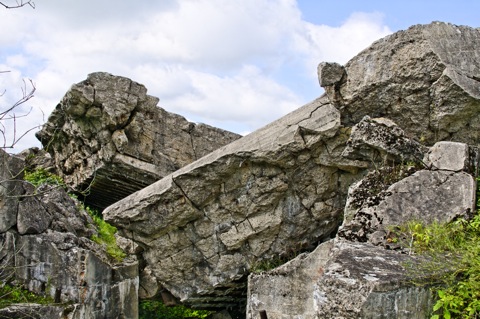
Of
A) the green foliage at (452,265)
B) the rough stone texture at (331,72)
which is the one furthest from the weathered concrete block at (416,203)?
the rough stone texture at (331,72)

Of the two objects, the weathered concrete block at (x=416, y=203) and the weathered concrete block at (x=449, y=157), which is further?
the weathered concrete block at (x=449, y=157)

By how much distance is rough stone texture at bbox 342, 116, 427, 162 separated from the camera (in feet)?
17.4

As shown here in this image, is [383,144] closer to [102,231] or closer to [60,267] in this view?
[60,267]

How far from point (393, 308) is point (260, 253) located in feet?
19.3

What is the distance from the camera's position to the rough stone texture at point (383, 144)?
17.4 feet

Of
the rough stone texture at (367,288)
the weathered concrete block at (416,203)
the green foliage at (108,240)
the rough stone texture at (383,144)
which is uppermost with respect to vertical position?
the rough stone texture at (383,144)

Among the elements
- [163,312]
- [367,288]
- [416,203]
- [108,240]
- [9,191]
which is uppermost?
[9,191]

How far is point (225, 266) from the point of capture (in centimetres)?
885

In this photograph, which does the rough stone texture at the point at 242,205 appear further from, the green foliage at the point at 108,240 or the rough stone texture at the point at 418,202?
the rough stone texture at the point at 418,202

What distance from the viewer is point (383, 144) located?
5461mm

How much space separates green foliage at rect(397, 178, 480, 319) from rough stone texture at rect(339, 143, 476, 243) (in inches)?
12.4

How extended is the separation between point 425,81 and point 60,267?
5.90m

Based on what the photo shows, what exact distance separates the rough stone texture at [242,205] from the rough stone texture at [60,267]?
66cm

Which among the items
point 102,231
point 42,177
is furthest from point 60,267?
point 42,177
